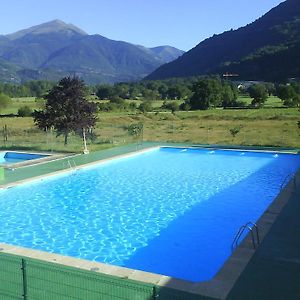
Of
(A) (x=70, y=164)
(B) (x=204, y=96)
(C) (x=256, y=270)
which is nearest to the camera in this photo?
(C) (x=256, y=270)

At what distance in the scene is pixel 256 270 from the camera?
7.26m

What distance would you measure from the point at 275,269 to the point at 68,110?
51.4 feet

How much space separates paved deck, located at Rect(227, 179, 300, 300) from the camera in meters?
6.35

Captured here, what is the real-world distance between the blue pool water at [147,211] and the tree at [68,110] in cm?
282

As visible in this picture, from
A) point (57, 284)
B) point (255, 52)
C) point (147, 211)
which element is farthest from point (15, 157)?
point (255, 52)

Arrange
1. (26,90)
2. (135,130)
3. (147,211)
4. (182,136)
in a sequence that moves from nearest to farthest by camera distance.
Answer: (147,211) < (135,130) < (182,136) < (26,90)

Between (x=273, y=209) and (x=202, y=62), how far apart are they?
509ft

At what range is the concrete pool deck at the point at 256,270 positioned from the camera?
6.45 m

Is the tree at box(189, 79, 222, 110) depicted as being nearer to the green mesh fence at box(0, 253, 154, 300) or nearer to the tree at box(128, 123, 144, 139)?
the tree at box(128, 123, 144, 139)

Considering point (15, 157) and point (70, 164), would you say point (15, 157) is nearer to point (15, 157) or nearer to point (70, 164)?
point (15, 157)

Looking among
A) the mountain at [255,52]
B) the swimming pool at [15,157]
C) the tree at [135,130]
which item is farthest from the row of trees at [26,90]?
the swimming pool at [15,157]

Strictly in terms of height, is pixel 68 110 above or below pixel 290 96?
below

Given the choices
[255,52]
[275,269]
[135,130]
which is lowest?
[275,269]

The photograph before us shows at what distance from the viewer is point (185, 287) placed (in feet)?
21.7
